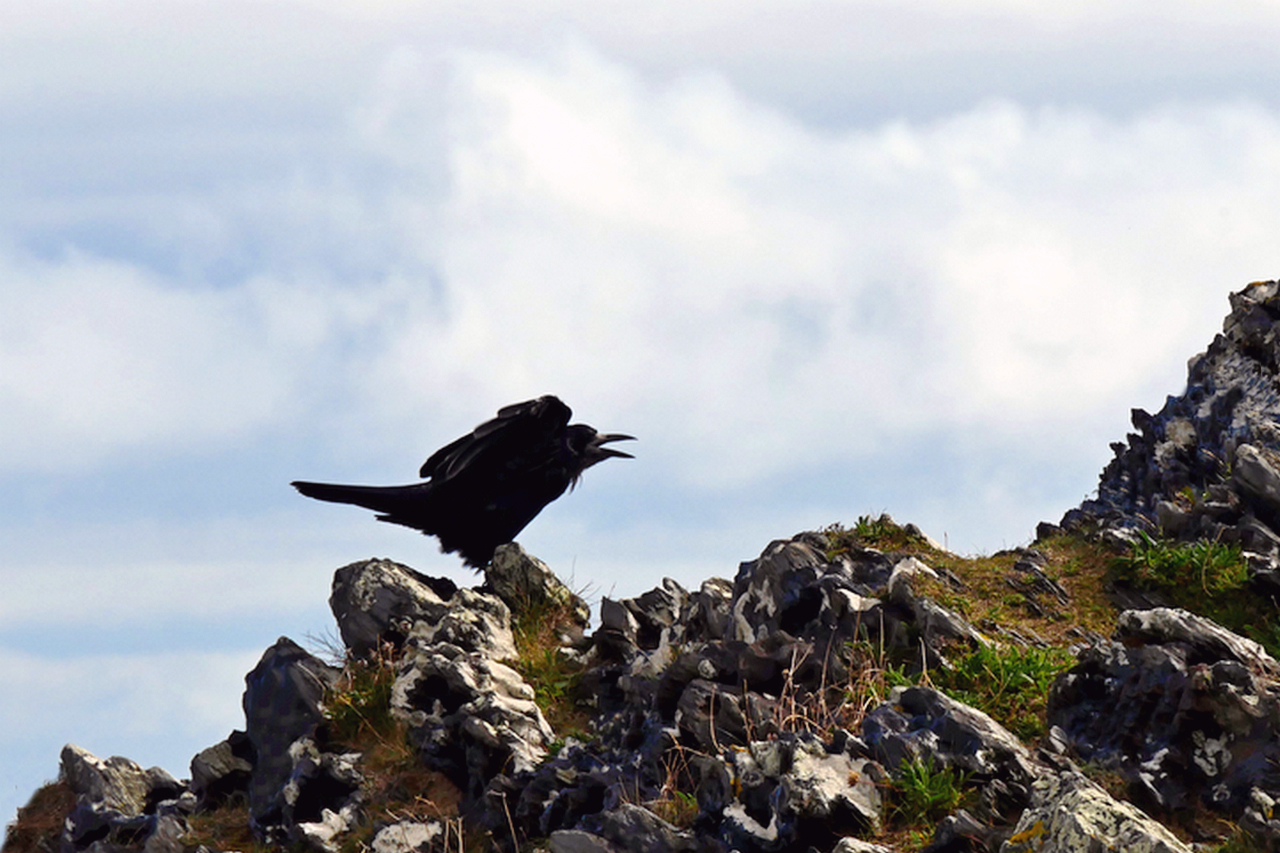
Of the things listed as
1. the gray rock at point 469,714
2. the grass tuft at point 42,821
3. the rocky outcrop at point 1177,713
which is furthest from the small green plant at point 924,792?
the grass tuft at point 42,821

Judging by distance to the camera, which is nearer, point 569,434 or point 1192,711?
point 1192,711

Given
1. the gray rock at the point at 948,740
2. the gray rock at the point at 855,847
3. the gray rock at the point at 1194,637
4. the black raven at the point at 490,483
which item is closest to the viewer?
the gray rock at the point at 855,847

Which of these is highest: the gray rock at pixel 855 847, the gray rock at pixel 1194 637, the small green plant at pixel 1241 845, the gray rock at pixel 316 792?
the gray rock at pixel 1194 637

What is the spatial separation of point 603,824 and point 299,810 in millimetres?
4837

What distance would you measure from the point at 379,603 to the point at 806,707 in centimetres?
644

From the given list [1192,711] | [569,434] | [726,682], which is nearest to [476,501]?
[569,434]

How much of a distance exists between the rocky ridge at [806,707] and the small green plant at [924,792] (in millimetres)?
23

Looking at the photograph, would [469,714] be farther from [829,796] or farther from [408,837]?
[829,796]

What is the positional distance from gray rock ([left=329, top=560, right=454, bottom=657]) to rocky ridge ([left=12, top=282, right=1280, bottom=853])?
0.11 feet

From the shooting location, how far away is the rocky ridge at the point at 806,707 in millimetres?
9094

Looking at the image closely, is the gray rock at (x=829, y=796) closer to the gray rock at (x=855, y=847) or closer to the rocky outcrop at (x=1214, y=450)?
the gray rock at (x=855, y=847)

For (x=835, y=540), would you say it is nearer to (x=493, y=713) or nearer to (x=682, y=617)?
(x=682, y=617)

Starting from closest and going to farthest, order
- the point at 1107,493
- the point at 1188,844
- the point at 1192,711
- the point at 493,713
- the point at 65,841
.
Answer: the point at 1188,844, the point at 1192,711, the point at 493,713, the point at 65,841, the point at 1107,493

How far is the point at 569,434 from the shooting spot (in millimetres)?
15727
